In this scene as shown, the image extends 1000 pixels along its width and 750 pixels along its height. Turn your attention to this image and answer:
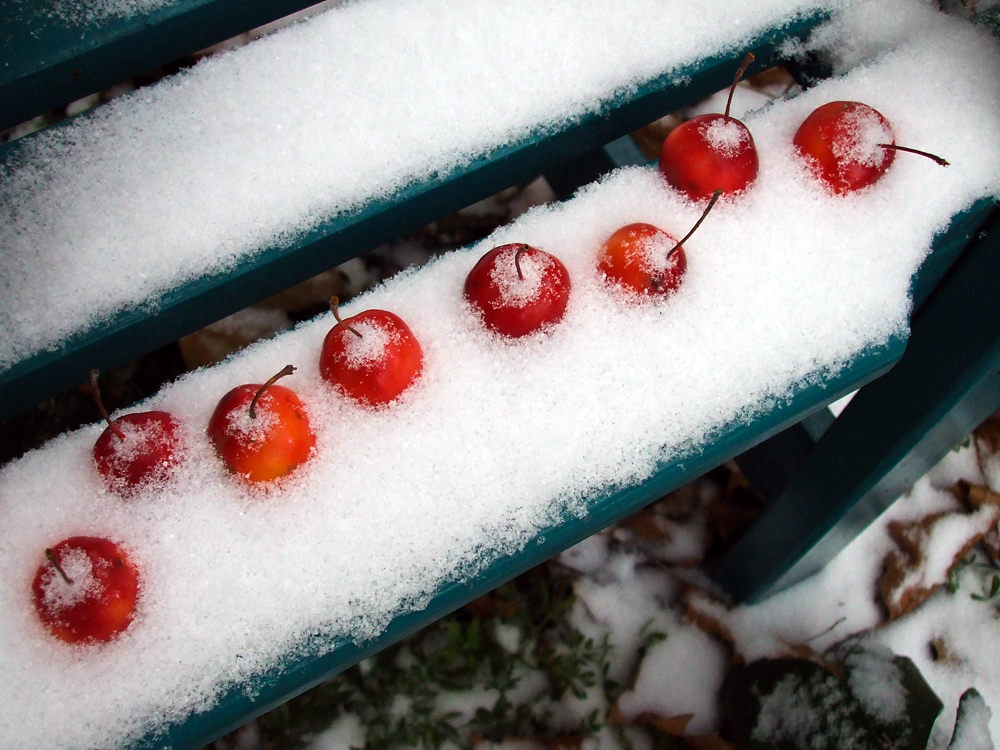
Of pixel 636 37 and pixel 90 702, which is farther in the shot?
pixel 636 37

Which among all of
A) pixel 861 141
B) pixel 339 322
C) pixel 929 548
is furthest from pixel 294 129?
pixel 929 548

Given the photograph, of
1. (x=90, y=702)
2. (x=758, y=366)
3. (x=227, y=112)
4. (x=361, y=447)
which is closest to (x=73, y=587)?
(x=90, y=702)

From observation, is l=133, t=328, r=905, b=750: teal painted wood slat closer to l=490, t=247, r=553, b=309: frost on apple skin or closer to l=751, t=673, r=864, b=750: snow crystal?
l=490, t=247, r=553, b=309: frost on apple skin

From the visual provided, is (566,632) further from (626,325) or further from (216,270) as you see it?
(216,270)

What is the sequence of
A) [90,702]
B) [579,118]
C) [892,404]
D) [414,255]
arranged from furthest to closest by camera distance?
[414,255], [892,404], [579,118], [90,702]

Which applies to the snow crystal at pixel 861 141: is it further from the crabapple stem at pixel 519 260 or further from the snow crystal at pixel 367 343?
the snow crystal at pixel 367 343

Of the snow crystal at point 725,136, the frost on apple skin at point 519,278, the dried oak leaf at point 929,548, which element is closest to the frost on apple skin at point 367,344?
the frost on apple skin at point 519,278

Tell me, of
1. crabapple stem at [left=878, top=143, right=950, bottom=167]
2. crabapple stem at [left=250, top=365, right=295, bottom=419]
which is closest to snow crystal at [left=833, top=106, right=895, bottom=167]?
crabapple stem at [left=878, top=143, right=950, bottom=167]
